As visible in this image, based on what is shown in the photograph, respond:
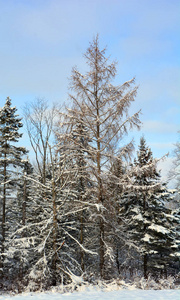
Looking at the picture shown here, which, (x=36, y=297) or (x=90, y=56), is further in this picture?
(x=90, y=56)

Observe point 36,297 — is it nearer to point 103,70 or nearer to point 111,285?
point 111,285

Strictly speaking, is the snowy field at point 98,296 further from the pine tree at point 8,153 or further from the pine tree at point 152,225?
the pine tree at point 8,153

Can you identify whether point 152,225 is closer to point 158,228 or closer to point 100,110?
point 158,228

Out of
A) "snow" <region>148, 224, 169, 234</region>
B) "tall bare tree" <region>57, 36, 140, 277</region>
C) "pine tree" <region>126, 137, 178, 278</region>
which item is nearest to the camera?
"tall bare tree" <region>57, 36, 140, 277</region>

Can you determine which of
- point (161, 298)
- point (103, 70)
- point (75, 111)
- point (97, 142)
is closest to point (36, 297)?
point (161, 298)

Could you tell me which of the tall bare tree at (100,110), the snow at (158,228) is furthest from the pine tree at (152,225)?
the tall bare tree at (100,110)

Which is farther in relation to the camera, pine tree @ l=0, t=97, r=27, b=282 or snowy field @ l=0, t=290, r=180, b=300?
pine tree @ l=0, t=97, r=27, b=282

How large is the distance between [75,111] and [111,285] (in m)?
7.55

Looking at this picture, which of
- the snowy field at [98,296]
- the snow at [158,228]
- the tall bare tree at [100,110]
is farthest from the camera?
the snow at [158,228]

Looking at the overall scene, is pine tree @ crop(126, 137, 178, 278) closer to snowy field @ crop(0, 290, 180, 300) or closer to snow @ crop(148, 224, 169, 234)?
snow @ crop(148, 224, 169, 234)

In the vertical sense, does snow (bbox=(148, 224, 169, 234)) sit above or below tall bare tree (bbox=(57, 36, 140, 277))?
below

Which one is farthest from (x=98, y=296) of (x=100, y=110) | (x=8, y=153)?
(x=8, y=153)

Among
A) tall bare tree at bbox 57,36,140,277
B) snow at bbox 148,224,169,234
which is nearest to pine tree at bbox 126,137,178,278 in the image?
snow at bbox 148,224,169,234

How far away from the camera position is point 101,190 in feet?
35.5
